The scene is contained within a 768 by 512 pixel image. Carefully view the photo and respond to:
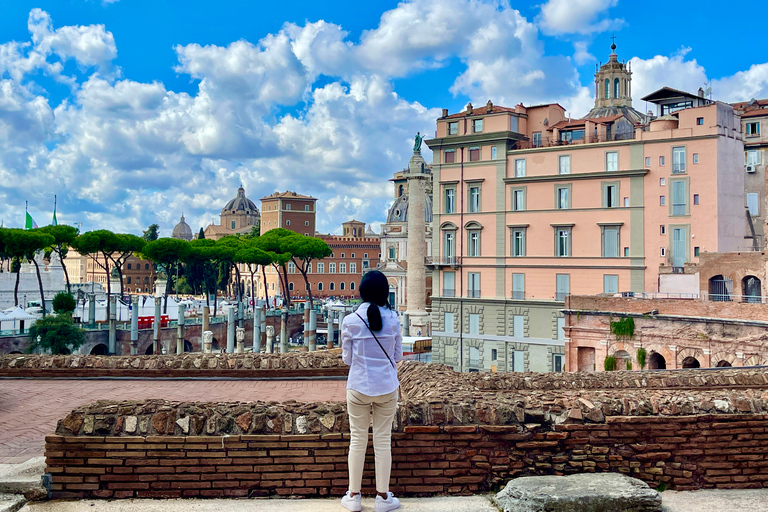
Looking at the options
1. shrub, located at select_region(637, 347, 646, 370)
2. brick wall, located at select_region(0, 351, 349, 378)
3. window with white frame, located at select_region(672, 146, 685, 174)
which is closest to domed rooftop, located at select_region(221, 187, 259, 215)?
window with white frame, located at select_region(672, 146, 685, 174)

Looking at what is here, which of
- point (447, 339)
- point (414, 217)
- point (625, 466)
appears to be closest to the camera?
point (625, 466)

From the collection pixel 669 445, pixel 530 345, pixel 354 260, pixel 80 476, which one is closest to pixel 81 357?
pixel 80 476

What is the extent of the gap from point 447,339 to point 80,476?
116 ft

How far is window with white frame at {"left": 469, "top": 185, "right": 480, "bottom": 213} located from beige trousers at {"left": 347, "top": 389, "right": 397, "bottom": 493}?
35281 mm

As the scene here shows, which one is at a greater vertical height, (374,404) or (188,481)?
(374,404)

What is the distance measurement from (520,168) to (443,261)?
663cm

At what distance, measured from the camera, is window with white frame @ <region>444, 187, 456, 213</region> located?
40844 mm

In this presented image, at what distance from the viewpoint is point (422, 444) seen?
561cm

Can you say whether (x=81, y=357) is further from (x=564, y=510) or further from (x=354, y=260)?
(x=354, y=260)

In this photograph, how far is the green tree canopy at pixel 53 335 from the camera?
122ft

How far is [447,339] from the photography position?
40.2m

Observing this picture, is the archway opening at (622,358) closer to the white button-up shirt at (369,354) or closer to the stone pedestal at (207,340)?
the stone pedestal at (207,340)

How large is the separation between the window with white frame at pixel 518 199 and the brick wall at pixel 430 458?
109 feet

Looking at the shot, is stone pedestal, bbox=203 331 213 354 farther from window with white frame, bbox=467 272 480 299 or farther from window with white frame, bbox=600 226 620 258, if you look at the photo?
window with white frame, bbox=600 226 620 258
